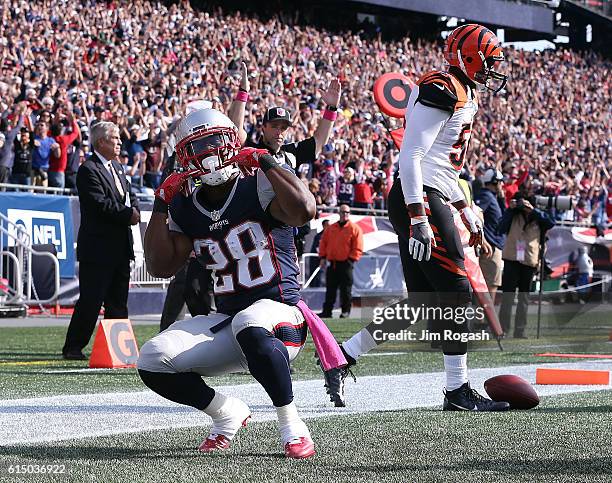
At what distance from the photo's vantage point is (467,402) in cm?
575

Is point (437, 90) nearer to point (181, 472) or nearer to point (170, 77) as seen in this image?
point (181, 472)

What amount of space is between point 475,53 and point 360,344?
62.9 inches

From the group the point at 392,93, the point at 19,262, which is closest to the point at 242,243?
the point at 392,93

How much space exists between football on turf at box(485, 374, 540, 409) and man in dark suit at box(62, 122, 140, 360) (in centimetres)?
360

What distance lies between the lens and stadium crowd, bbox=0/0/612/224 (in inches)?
674

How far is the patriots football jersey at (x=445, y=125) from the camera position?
5.75 m

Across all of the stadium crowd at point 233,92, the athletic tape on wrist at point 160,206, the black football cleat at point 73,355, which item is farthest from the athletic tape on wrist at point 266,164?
the stadium crowd at point 233,92

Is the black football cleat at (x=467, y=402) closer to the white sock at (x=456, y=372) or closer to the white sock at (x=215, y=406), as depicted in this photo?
the white sock at (x=456, y=372)

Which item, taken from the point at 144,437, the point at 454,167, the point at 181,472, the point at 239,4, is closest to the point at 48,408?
the point at 144,437

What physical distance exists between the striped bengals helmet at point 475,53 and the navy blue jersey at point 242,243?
1831 mm

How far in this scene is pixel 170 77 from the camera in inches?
855

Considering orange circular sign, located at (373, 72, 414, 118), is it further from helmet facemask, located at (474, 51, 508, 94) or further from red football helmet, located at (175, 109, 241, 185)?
red football helmet, located at (175, 109, 241, 185)

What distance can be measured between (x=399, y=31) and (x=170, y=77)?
58.6 ft

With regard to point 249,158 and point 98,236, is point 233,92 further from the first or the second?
point 249,158
